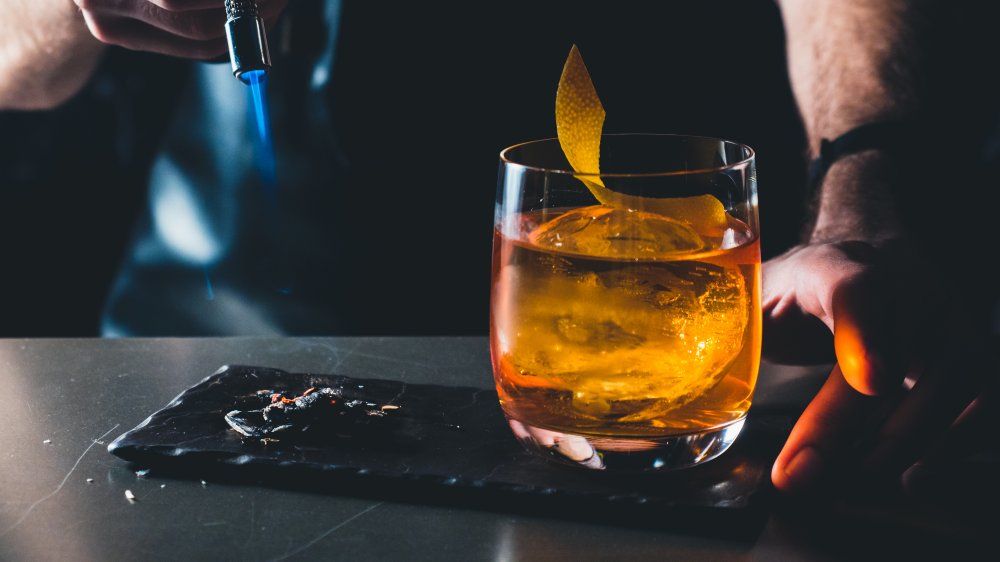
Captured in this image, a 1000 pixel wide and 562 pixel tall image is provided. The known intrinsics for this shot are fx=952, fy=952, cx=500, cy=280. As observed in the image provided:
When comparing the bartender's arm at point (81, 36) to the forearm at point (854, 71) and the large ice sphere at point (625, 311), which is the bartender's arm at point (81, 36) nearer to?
the large ice sphere at point (625, 311)

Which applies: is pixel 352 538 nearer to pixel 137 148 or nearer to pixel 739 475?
pixel 739 475

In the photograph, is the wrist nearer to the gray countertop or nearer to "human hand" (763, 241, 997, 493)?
"human hand" (763, 241, 997, 493)

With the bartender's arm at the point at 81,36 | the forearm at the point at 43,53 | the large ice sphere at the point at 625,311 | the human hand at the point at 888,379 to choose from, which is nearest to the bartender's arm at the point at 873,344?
the human hand at the point at 888,379

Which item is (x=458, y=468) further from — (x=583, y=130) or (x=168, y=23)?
(x=168, y=23)

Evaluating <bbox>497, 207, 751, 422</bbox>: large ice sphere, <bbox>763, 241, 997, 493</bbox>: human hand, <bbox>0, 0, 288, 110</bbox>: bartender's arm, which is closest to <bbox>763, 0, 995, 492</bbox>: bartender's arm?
<bbox>763, 241, 997, 493</bbox>: human hand

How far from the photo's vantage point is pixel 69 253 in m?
2.63

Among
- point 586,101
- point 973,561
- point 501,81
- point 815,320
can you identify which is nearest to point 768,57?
point 501,81

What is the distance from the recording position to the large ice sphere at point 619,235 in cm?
78

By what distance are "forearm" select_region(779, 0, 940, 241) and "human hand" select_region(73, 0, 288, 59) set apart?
0.86 meters

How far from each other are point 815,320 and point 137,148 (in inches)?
74.3

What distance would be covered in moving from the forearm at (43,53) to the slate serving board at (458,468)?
3.08 ft

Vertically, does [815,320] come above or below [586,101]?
below

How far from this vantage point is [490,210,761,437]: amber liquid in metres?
0.78

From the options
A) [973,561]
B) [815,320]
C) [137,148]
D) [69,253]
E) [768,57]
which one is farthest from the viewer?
[69,253]
